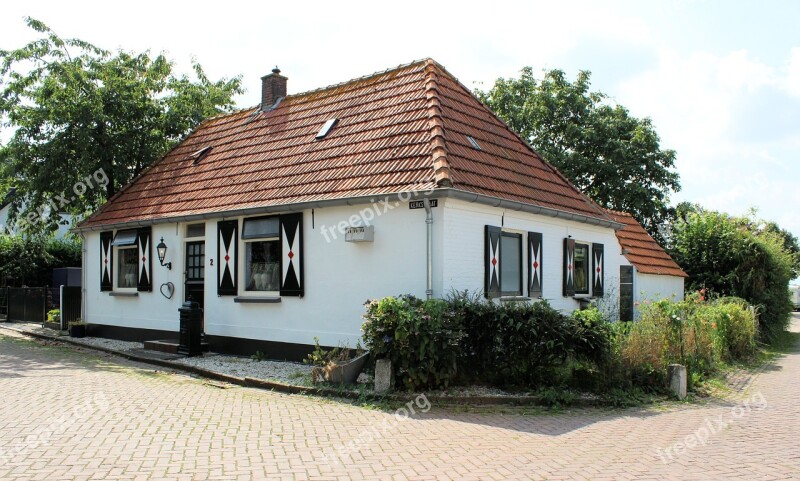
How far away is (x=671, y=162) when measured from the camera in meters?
28.9

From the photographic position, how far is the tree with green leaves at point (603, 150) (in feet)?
93.5

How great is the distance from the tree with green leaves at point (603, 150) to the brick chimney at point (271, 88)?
14815mm

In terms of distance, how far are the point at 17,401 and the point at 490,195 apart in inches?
307

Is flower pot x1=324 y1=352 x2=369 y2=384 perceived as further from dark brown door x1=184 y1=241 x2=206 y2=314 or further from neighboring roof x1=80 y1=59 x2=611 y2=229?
dark brown door x1=184 y1=241 x2=206 y2=314

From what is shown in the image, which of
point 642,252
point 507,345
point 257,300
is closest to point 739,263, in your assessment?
point 642,252

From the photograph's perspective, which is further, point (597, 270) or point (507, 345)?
point (597, 270)

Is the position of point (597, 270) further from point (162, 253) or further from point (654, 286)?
point (162, 253)

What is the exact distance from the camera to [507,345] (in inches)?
381

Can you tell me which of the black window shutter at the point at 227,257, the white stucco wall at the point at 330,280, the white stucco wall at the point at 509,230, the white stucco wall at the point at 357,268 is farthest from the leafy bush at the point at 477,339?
the black window shutter at the point at 227,257

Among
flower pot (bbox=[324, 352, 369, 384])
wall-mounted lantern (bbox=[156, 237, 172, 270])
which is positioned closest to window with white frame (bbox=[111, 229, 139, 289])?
wall-mounted lantern (bbox=[156, 237, 172, 270])

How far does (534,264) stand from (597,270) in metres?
3.17

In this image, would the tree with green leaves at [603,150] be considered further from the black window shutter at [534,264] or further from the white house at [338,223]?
the black window shutter at [534,264]

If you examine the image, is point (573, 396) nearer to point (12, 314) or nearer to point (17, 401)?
point (17, 401)

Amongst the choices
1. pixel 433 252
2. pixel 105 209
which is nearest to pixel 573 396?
pixel 433 252
